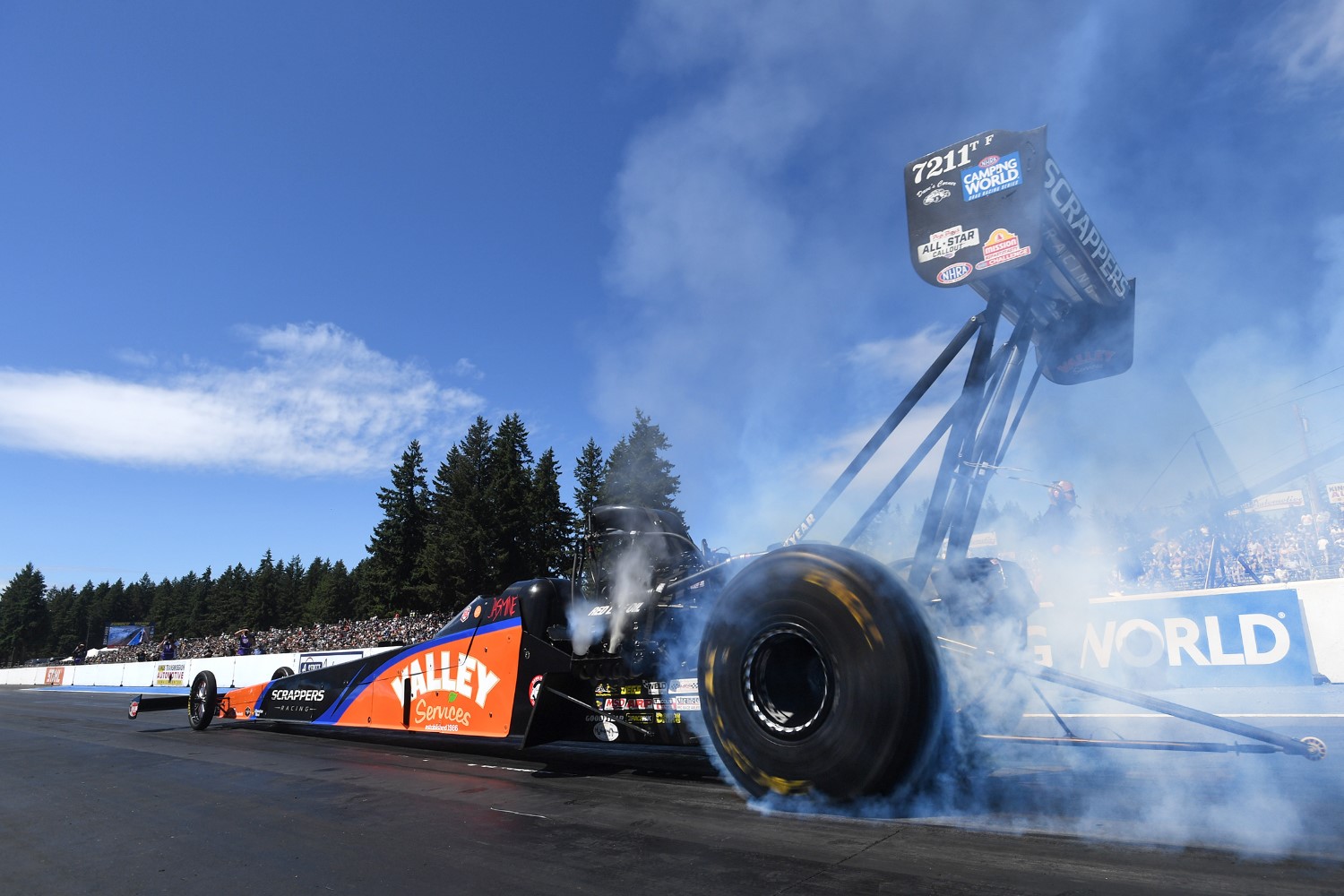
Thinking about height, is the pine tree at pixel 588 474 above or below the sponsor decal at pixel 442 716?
above

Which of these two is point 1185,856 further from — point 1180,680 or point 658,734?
point 1180,680

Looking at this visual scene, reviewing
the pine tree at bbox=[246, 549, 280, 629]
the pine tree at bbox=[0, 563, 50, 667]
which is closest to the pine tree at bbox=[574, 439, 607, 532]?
the pine tree at bbox=[246, 549, 280, 629]

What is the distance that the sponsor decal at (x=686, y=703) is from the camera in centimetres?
553

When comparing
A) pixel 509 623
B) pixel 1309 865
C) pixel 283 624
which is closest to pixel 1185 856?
pixel 1309 865

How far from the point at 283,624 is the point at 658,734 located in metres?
106

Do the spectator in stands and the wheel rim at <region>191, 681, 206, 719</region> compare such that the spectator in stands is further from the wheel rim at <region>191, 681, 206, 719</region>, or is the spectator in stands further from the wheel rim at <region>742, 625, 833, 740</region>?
the wheel rim at <region>191, 681, 206, 719</region>

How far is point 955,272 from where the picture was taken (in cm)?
493

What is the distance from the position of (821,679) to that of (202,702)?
1126 centimetres

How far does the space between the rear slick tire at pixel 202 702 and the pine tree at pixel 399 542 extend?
1580 inches

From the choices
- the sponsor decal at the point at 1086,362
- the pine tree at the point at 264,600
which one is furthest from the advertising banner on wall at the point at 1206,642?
the pine tree at the point at 264,600

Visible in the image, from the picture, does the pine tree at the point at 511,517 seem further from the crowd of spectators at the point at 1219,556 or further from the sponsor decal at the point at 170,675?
the crowd of spectators at the point at 1219,556

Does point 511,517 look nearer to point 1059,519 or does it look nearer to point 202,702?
point 202,702

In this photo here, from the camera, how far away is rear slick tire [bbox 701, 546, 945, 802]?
3721 mm

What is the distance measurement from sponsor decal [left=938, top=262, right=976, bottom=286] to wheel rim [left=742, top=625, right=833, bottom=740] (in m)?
2.62
